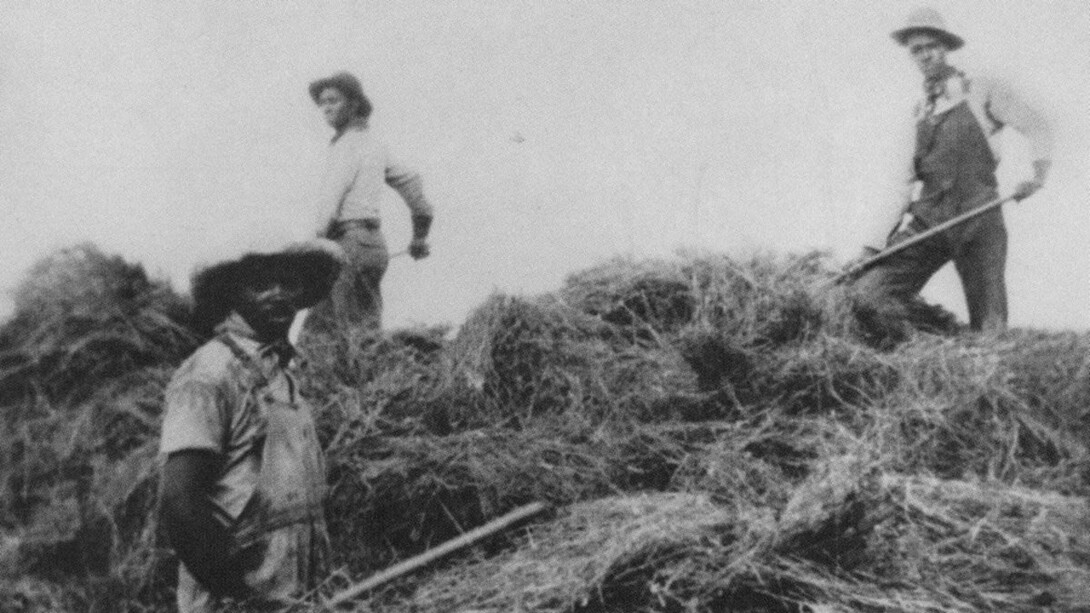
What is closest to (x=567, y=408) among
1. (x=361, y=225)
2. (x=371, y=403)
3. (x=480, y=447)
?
(x=480, y=447)

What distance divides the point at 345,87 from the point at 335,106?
11 centimetres

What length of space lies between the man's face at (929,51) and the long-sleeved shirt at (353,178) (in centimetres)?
271

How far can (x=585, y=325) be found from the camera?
3887 mm

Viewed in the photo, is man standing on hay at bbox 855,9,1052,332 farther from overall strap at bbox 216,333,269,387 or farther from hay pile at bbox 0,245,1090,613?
overall strap at bbox 216,333,269,387

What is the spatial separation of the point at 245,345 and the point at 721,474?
131 cm

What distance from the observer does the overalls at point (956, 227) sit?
5.00m

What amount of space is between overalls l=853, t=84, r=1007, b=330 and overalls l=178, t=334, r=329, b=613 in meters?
2.85

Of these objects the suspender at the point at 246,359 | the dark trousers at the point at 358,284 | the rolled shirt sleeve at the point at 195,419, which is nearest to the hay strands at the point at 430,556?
the rolled shirt sleeve at the point at 195,419

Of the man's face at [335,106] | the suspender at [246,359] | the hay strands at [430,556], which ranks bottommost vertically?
the hay strands at [430,556]

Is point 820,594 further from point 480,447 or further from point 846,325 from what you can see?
point 846,325

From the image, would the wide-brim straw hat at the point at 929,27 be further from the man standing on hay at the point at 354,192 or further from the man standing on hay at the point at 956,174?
the man standing on hay at the point at 354,192

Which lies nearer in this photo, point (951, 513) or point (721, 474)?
point (951, 513)

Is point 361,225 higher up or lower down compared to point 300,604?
higher up

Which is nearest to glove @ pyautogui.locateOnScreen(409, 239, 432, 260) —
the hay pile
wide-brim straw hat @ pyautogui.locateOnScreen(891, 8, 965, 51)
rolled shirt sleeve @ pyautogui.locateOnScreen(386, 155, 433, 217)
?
rolled shirt sleeve @ pyautogui.locateOnScreen(386, 155, 433, 217)
